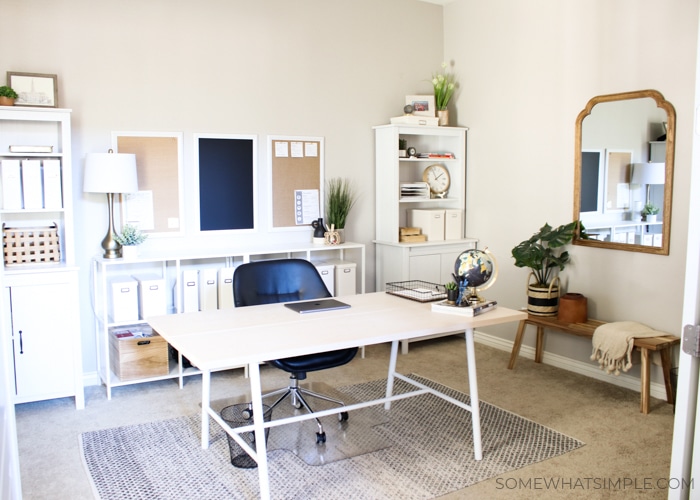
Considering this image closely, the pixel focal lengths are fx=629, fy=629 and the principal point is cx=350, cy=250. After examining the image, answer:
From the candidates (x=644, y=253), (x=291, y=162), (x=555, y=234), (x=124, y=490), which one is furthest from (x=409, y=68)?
(x=124, y=490)

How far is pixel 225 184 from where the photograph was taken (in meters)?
4.63

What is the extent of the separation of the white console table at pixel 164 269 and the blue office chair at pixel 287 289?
2.43ft

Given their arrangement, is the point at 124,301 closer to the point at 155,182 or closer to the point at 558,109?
the point at 155,182

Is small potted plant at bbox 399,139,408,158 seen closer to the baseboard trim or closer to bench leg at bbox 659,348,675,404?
the baseboard trim

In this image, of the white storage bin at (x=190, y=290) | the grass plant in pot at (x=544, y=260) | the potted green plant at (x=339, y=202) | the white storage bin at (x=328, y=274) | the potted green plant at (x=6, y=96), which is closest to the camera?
the potted green plant at (x=6, y=96)

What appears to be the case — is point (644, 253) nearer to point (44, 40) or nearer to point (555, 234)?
point (555, 234)

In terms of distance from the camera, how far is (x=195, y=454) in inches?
127

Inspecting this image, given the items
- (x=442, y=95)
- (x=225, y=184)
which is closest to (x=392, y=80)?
(x=442, y=95)

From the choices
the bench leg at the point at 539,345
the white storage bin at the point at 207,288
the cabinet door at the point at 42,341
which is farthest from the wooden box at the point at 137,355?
the bench leg at the point at 539,345

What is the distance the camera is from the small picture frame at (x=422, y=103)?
526 centimetres

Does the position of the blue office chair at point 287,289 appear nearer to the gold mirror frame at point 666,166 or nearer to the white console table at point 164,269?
the white console table at point 164,269

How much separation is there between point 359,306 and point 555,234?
1816 millimetres

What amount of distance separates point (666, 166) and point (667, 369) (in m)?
1.24

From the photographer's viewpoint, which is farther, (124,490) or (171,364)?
(171,364)
